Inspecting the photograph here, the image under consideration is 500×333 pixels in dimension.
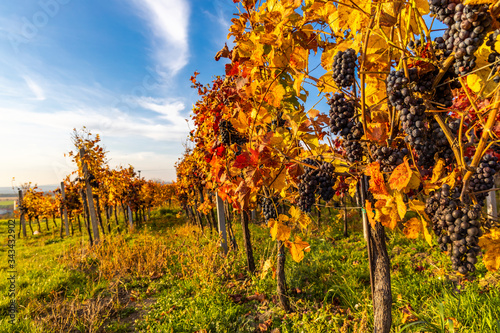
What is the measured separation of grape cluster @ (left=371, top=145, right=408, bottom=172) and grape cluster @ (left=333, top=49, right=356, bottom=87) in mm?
345

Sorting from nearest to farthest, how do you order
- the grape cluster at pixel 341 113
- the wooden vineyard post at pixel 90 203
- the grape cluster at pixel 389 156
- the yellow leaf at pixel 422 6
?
the yellow leaf at pixel 422 6, the grape cluster at pixel 389 156, the grape cluster at pixel 341 113, the wooden vineyard post at pixel 90 203

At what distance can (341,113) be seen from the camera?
1.21 meters

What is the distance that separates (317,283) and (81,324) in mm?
3485

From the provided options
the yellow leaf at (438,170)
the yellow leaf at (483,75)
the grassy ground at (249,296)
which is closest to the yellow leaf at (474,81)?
the yellow leaf at (483,75)

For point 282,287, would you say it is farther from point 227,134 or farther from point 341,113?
point 341,113

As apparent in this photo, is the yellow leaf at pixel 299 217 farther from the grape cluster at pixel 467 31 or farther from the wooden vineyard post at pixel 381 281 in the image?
the grape cluster at pixel 467 31

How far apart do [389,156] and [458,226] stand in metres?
0.38

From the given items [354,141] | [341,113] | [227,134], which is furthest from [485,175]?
[227,134]

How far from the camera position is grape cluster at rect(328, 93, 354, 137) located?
3.96 ft

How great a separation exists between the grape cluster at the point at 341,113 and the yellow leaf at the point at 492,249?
0.69 meters

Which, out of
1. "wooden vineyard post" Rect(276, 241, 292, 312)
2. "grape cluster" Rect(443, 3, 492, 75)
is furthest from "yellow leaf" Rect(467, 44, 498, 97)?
"wooden vineyard post" Rect(276, 241, 292, 312)

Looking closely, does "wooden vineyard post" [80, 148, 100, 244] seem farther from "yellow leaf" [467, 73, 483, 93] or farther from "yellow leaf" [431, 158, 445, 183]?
"yellow leaf" [467, 73, 483, 93]

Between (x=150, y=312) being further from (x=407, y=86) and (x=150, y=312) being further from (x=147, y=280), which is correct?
(x=407, y=86)

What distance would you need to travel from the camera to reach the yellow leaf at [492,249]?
858 millimetres
